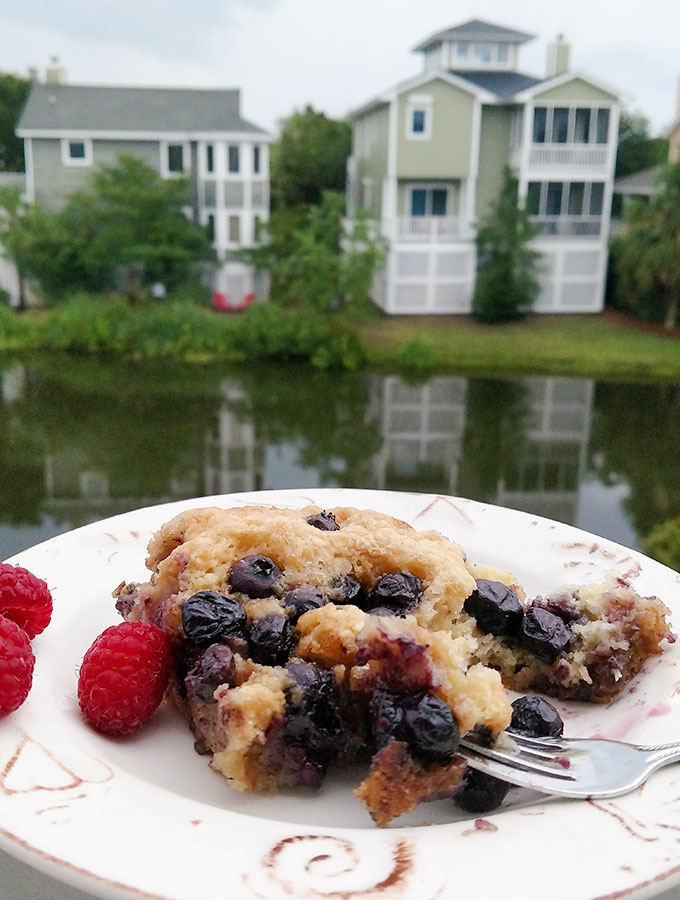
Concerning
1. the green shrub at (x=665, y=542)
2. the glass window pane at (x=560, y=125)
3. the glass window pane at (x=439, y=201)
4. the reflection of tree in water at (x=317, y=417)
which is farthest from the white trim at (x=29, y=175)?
the green shrub at (x=665, y=542)

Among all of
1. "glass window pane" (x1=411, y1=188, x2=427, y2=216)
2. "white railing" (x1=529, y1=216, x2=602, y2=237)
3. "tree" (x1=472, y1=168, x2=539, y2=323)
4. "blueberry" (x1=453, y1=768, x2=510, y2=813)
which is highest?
"glass window pane" (x1=411, y1=188, x2=427, y2=216)

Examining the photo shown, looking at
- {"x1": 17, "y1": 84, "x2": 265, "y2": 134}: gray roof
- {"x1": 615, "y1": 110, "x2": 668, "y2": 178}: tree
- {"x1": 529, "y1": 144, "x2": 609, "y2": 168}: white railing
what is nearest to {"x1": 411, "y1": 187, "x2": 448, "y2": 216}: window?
{"x1": 529, "y1": 144, "x2": 609, "y2": 168}: white railing

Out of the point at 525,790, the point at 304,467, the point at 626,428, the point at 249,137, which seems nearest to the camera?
the point at 525,790

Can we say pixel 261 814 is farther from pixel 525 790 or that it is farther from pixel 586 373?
pixel 586 373

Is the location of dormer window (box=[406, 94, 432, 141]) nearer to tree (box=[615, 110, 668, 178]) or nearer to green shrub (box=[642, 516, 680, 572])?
tree (box=[615, 110, 668, 178])

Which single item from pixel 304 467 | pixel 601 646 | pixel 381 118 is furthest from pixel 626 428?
pixel 601 646

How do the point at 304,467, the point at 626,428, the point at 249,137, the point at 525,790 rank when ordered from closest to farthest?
the point at 525,790 < the point at 304,467 < the point at 626,428 < the point at 249,137

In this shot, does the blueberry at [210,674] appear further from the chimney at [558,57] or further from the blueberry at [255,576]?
the chimney at [558,57]
